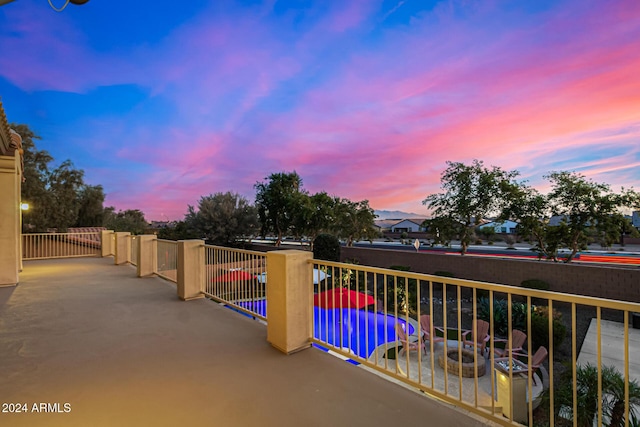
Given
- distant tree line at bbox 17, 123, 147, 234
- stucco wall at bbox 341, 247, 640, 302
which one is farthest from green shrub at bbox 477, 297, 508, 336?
distant tree line at bbox 17, 123, 147, 234

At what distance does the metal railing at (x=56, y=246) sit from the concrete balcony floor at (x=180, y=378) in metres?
9.72

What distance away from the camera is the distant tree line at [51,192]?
66.1 ft

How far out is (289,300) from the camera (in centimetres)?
321

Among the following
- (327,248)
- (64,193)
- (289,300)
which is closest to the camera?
(289,300)

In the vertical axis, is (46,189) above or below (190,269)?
above

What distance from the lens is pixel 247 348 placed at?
338cm

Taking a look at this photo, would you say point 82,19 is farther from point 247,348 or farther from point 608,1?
point 608,1

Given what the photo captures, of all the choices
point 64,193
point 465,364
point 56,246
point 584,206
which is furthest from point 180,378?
point 64,193

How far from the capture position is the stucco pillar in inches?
268

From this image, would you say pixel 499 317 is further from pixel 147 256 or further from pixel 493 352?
pixel 147 256

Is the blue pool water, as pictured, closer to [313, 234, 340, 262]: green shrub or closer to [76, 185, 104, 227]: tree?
[313, 234, 340, 262]: green shrub

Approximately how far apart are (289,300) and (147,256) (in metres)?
6.41

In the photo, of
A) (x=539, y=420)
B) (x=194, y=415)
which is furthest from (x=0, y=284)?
(x=539, y=420)

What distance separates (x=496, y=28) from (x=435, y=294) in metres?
11.3
